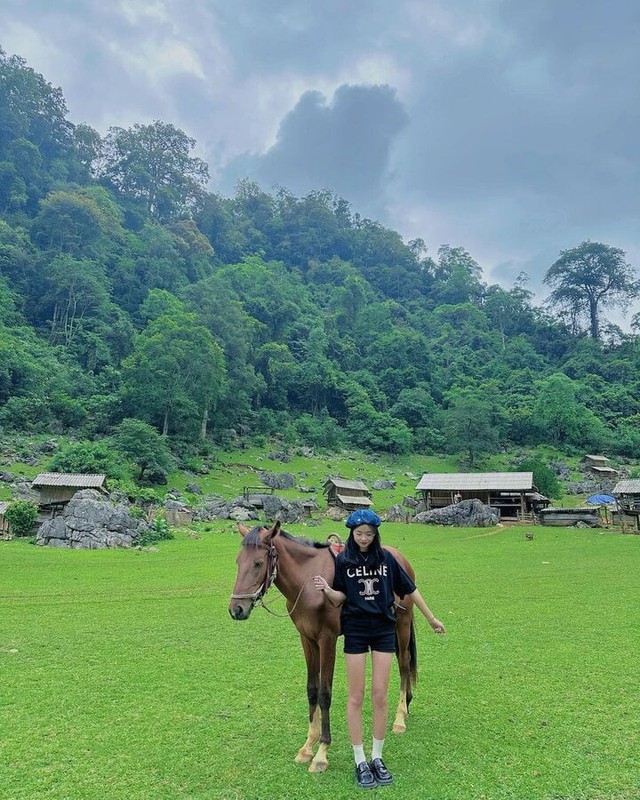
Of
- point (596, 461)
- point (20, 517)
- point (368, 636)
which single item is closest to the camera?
point (368, 636)

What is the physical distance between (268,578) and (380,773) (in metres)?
1.89

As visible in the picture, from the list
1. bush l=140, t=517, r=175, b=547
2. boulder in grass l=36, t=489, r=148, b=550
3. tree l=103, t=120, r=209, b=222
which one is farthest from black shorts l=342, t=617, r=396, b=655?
tree l=103, t=120, r=209, b=222

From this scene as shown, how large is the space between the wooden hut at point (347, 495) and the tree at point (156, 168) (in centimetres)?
9765

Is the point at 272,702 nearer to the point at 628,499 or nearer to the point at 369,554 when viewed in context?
the point at 369,554

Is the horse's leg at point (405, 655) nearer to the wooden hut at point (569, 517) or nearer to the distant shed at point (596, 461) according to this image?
the wooden hut at point (569, 517)

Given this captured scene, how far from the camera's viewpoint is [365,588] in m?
4.43

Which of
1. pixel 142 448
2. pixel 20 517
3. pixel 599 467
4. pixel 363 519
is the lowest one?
pixel 20 517

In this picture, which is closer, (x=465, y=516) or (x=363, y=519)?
(x=363, y=519)

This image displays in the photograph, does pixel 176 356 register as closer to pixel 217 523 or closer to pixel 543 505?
pixel 217 523

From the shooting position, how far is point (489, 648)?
8.34 m

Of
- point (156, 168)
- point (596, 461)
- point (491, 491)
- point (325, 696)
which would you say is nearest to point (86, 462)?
point (491, 491)

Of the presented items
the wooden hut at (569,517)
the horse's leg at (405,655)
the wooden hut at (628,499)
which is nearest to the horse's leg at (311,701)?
the horse's leg at (405,655)

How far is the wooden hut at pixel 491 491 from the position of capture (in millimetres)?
42031

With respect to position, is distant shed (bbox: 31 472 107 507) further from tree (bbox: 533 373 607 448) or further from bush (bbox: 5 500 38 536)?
tree (bbox: 533 373 607 448)
